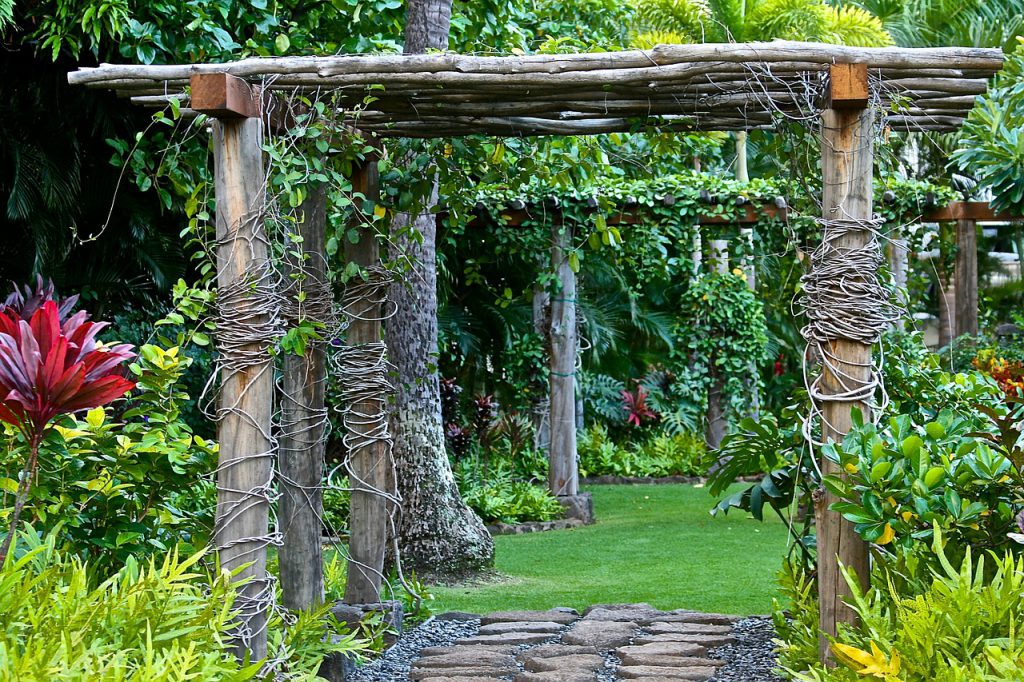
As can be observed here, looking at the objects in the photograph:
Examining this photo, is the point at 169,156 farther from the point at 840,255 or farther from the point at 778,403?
the point at 778,403

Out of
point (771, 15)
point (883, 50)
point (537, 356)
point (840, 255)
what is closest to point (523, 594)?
point (840, 255)

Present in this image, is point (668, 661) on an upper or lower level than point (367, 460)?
lower

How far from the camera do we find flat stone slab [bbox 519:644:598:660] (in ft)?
14.4

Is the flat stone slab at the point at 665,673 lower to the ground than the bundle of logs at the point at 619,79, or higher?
lower

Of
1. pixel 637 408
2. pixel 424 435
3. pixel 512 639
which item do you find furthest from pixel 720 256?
pixel 512 639

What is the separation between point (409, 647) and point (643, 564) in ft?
8.97

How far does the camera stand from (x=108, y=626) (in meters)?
2.80

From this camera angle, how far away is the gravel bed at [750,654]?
4082 millimetres

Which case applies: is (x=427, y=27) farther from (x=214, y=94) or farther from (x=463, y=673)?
(x=463, y=673)

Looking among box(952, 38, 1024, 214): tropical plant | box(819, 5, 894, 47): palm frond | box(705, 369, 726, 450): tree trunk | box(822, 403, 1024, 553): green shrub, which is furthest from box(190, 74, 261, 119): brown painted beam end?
box(819, 5, 894, 47): palm frond

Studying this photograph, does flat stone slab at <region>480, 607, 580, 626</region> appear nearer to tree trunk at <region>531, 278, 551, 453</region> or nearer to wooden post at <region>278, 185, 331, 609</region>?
wooden post at <region>278, 185, 331, 609</region>

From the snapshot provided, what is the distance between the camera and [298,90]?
12.1 ft

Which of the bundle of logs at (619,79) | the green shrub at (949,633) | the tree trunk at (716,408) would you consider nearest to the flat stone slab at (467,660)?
the green shrub at (949,633)

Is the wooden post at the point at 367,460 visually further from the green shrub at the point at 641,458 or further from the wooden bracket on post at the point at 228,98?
the green shrub at the point at 641,458
